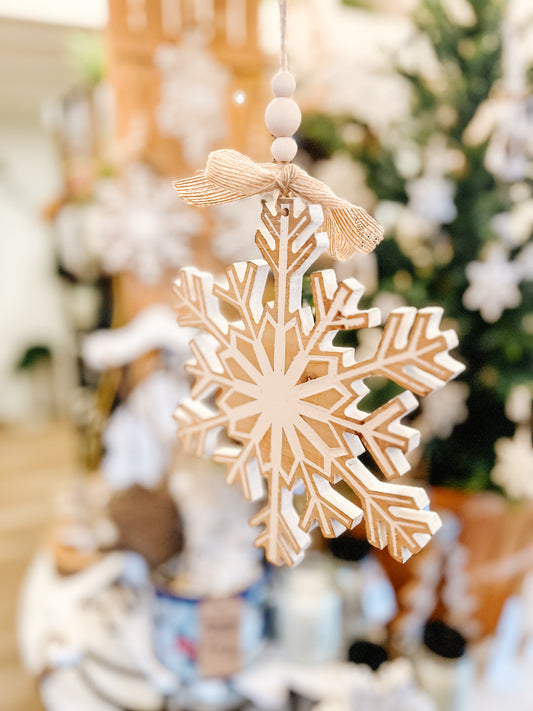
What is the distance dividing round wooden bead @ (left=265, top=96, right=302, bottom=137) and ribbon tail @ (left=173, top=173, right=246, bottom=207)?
31mm

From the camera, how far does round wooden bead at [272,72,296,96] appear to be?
0.23 metres

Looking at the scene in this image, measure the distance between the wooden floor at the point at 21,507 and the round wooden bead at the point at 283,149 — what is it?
3.21ft

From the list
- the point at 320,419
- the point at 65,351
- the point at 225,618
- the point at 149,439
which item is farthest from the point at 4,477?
the point at 320,419

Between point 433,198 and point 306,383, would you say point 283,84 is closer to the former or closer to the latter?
point 306,383

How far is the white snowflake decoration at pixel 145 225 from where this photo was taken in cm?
79

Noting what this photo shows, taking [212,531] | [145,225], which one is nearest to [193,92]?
[145,225]

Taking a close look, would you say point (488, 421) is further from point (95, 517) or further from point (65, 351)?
point (65, 351)

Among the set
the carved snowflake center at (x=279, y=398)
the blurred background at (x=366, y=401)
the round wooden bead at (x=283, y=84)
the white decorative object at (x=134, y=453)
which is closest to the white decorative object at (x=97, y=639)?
the blurred background at (x=366, y=401)

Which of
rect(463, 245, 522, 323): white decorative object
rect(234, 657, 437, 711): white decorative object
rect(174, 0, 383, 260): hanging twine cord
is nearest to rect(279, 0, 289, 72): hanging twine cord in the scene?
rect(174, 0, 383, 260): hanging twine cord

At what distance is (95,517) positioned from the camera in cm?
88

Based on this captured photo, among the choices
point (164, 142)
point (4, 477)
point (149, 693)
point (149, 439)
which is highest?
point (164, 142)

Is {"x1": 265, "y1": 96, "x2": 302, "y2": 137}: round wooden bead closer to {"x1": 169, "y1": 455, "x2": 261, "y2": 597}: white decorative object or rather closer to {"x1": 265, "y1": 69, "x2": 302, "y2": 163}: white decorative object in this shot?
{"x1": 265, "y1": 69, "x2": 302, "y2": 163}: white decorative object

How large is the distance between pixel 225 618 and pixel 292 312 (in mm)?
487

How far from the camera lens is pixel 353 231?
239mm
